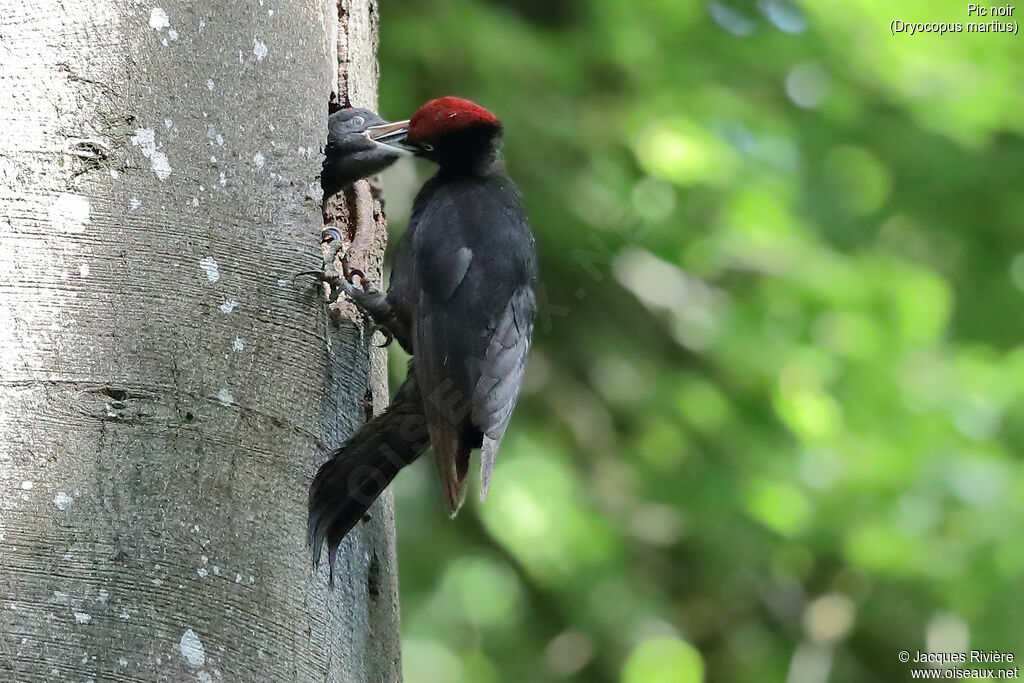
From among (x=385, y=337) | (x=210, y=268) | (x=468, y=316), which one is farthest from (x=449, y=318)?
(x=210, y=268)

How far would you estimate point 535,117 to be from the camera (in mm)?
4523

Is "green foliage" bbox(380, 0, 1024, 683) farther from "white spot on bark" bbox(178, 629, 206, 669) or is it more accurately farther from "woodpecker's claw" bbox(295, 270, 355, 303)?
"white spot on bark" bbox(178, 629, 206, 669)

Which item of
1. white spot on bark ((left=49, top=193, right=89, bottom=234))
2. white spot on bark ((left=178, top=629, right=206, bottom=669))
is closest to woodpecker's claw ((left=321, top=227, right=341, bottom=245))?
white spot on bark ((left=49, top=193, right=89, bottom=234))

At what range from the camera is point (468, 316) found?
2.90m

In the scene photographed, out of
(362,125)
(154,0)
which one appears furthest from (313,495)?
(362,125)

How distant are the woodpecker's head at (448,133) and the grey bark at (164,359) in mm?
910

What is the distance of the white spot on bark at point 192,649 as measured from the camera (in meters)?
1.85

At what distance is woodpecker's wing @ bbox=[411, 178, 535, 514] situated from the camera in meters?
2.69

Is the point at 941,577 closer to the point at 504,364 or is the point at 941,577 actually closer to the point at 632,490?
the point at 632,490

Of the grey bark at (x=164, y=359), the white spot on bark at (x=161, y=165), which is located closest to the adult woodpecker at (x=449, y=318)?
the grey bark at (x=164, y=359)

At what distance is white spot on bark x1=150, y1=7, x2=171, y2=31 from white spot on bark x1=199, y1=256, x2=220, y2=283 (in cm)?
48

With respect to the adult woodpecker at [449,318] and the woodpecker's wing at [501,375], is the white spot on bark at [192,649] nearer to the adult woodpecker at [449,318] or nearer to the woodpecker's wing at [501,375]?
the adult woodpecker at [449,318]

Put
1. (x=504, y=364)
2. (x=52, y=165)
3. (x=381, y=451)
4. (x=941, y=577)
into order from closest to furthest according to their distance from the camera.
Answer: (x=52, y=165) → (x=381, y=451) → (x=504, y=364) → (x=941, y=577)

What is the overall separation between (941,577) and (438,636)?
2.19 meters
